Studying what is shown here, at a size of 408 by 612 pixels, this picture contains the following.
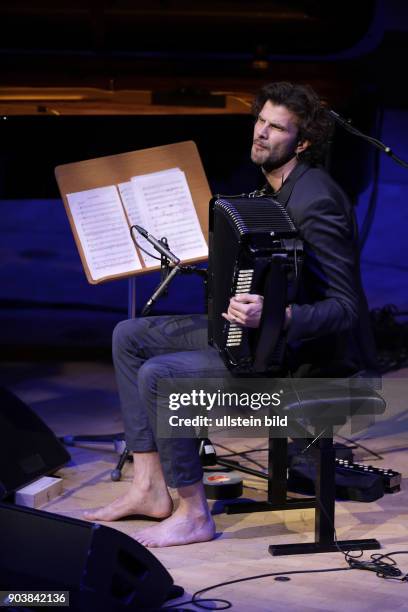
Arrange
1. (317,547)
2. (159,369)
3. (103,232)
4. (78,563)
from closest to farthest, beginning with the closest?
(78,563), (317,547), (159,369), (103,232)

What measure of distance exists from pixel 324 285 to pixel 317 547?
0.82 m

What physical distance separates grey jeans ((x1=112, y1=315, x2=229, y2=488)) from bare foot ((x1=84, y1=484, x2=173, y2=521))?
0.15 meters

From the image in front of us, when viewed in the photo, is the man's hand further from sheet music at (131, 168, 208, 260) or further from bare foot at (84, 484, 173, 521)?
sheet music at (131, 168, 208, 260)

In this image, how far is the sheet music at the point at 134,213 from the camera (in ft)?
13.7

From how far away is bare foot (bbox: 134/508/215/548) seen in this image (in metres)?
3.43

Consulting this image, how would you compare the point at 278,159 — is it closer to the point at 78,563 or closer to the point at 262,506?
the point at 262,506

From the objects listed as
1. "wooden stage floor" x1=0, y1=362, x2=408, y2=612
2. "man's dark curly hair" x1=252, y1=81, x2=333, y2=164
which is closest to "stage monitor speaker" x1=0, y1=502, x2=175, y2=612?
"wooden stage floor" x1=0, y1=362, x2=408, y2=612

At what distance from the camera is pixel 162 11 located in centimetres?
625

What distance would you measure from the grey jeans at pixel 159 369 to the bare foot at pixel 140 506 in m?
0.15

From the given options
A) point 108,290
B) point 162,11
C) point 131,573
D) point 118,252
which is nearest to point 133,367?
point 118,252

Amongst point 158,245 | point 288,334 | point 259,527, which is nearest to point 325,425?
point 288,334

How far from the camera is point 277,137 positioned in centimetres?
352

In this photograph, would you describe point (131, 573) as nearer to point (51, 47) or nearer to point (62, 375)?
point (62, 375)

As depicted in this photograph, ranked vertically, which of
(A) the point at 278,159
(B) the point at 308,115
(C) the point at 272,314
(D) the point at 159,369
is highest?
(B) the point at 308,115
